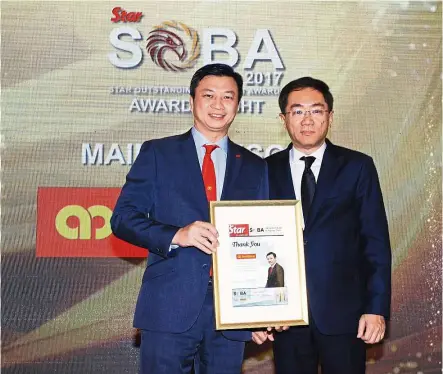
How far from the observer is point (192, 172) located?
2.16 metres

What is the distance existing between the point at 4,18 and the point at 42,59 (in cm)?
32

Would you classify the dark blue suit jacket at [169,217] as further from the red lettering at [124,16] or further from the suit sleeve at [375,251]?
the red lettering at [124,16]

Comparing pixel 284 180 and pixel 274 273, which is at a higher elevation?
pixel 284 180

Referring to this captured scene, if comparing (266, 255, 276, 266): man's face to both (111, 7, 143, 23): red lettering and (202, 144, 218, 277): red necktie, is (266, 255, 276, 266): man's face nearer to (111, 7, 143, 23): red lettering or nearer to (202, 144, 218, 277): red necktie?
(202, 144, 218, 277): red necktie

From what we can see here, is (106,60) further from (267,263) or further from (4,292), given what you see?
(267,263)

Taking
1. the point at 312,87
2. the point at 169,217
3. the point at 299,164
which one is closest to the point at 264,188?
the point at 299,164

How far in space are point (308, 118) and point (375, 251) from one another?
547mm

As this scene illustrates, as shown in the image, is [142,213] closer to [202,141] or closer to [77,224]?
[202,141]

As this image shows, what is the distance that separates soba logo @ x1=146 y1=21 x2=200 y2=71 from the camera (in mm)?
3635

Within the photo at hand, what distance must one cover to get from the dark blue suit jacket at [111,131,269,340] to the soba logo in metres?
1.50

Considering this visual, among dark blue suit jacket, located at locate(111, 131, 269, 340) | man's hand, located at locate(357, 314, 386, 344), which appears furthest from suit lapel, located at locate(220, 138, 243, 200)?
man's hand, located at locate(357, 314, 386, 344)

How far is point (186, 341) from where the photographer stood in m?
2.07

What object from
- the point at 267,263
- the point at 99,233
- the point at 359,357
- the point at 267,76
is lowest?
the point at 359,357

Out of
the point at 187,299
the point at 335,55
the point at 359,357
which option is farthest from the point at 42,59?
the point at 359,357
